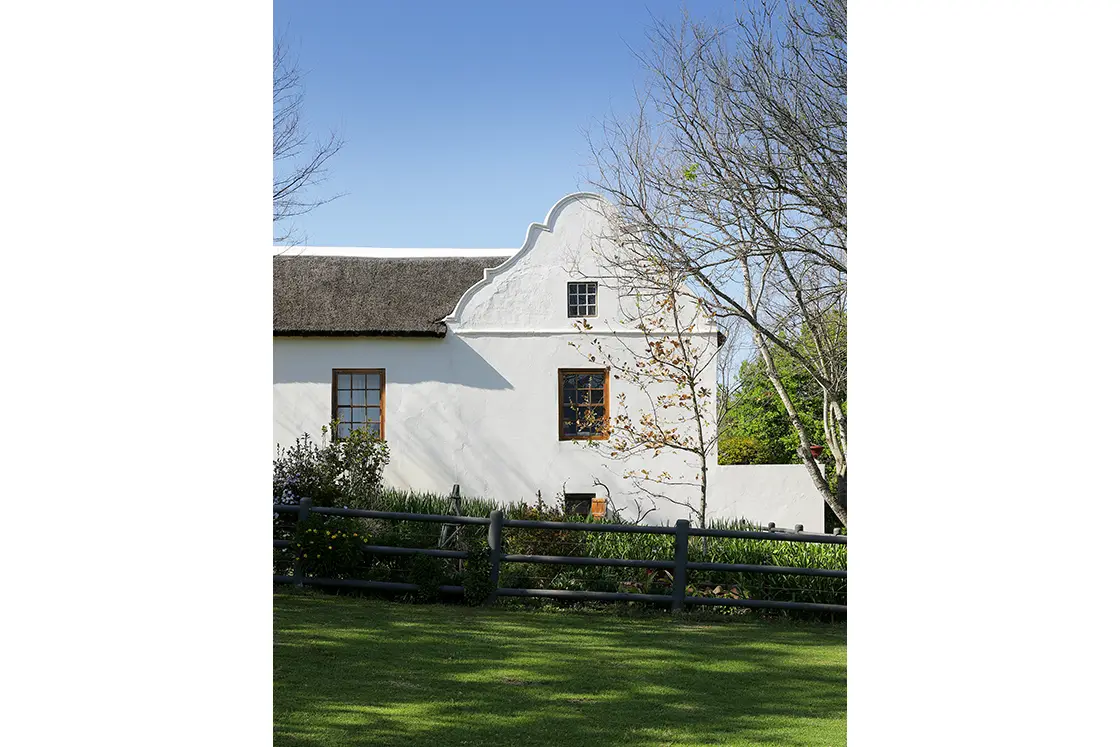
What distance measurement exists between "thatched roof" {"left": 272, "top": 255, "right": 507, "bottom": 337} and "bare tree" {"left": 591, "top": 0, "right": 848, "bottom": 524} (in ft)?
16.4

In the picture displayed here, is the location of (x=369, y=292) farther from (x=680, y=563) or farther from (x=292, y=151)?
(x=680, y=563)

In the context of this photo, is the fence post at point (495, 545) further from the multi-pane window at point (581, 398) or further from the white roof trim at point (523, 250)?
the white roof trim at point (523, 250)

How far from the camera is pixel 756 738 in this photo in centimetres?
349

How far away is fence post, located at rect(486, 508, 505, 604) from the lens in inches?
249

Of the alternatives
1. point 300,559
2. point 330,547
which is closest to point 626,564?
point 330,547

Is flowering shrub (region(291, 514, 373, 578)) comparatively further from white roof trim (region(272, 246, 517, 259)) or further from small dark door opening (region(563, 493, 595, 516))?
white roof trim (region(272, 246, 517, 259))

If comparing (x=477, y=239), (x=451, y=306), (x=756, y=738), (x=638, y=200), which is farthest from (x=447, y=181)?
(x=756, y=738)

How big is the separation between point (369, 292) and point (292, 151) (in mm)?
3642

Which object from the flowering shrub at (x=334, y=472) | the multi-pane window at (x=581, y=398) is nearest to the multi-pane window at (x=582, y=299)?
the multi-pane window at (x=581, y=398)

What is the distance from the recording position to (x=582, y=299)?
39.2 ft

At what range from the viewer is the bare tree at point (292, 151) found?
8867mm
